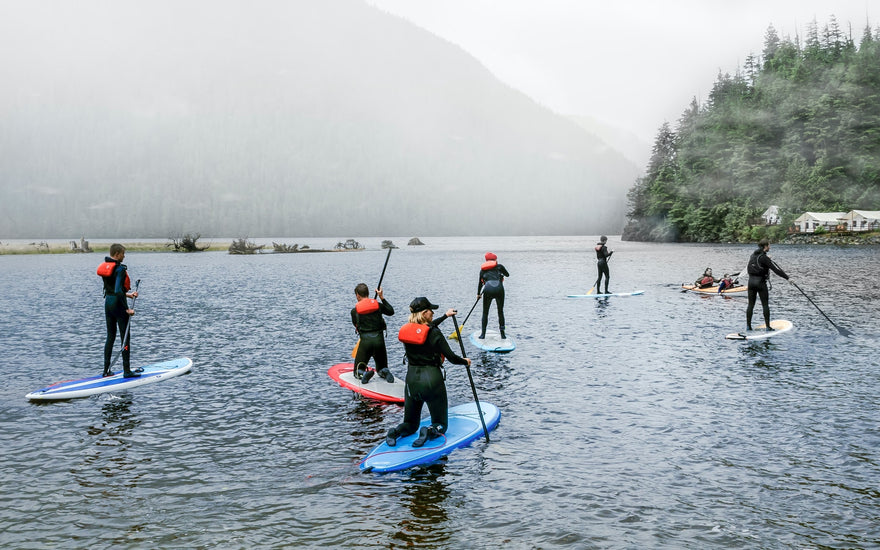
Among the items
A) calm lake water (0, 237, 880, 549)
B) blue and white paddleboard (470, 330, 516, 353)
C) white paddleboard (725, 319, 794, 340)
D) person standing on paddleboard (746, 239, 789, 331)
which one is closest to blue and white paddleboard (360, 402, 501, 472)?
calm lake water (0, 237, 880, 549)

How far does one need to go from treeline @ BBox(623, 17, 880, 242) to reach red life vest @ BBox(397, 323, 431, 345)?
436 feet

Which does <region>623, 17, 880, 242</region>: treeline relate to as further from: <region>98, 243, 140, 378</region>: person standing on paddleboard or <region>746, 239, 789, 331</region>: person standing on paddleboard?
<region>98, 243, 140, 378</region>: person standing on paddleboard

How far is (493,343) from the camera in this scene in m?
21.7

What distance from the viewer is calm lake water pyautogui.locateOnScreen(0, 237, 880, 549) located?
8.39m

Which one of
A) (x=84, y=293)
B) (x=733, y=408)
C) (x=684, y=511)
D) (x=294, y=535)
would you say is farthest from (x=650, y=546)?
(x=84, y=293)

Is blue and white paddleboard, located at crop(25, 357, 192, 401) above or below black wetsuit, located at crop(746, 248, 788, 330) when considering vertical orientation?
below

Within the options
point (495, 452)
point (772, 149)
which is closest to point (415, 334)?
point (495, 452)

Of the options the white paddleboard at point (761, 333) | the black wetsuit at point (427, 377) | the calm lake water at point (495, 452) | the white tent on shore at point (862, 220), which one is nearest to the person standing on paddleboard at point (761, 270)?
the white paddleboard at point (761, 333)

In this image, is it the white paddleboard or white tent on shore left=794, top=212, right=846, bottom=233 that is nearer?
the white paddleboard

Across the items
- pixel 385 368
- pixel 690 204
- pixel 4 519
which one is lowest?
pixel 4 519

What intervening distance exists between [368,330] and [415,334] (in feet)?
15.1

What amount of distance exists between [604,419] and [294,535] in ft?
24.9

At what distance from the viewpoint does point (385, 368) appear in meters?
15.5

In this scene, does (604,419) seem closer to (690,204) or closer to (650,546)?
(650,546)
